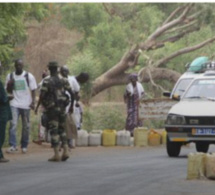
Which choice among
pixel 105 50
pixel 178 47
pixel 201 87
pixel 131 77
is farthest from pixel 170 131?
pixel 105 50

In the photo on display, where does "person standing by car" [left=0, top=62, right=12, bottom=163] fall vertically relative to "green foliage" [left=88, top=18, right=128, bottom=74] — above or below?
below

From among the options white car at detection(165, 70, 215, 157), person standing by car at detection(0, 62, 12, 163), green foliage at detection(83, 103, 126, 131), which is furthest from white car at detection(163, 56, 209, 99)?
person standing by car at detection(0, 62, 12, 163)

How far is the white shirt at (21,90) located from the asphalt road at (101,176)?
1.02 metres

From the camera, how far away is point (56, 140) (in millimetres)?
15922

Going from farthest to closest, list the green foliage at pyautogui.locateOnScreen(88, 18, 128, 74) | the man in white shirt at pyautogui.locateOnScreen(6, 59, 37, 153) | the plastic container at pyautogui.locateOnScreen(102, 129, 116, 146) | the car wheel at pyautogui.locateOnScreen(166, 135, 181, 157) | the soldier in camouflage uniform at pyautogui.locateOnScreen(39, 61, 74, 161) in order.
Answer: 1. the green foliage at pyautogui.locateOnScreen(88, 18, 128, 74)
2. the plastic container at pyautogui.locateOnScreen(102, 129, 116, 146)
3. the man in white shirt at pyautogui.locateOnScreen(6, 59, 37, 153)
4. the car wheel at pyautogui.locateOnScreen(166, 135, 181, 157)
5. the soldier in camouflage uniform at pyautogui.locateOnScreen(39, 61, 74, 161)

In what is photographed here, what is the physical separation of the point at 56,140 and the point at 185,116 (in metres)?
2.64

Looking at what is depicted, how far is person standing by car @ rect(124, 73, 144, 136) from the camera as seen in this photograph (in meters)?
23.7

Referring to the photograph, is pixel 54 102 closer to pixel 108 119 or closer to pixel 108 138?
pixel 108 138

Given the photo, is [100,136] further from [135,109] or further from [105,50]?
[105,50]

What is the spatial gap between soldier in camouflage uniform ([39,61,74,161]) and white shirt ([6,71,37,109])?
199cm

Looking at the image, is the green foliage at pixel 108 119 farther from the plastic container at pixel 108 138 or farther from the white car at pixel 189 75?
the plastic container at pixel 108 138

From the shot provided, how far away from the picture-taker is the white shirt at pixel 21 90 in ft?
59.1

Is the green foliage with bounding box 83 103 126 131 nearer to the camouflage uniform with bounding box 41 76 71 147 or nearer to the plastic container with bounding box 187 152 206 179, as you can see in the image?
the camouflage uniform with bounding box 41 76 71 147

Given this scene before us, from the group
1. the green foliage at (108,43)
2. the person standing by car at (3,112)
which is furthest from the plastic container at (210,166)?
the green foliage at (108,43)
